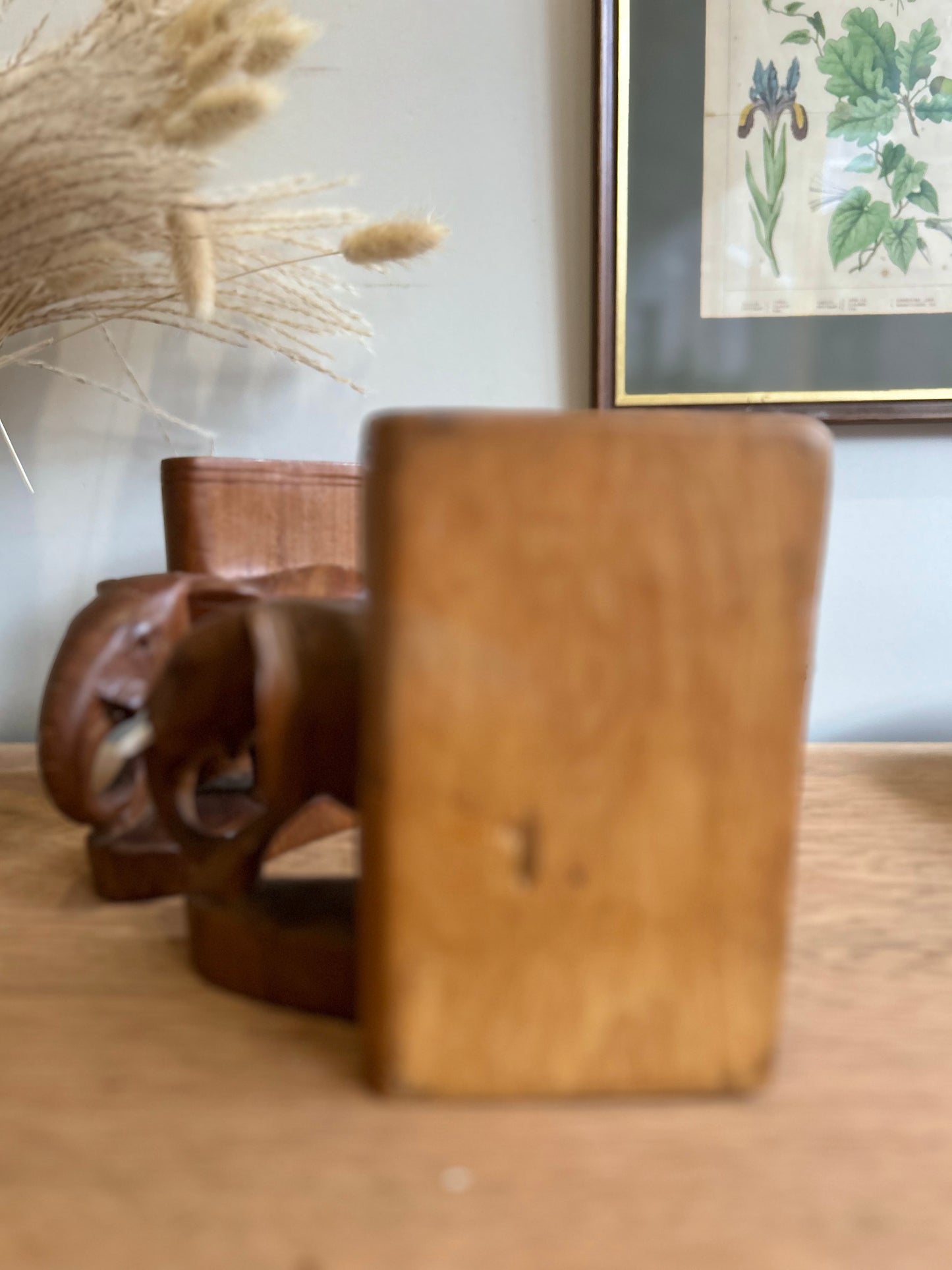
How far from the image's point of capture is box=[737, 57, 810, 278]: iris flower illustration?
29.7 inches

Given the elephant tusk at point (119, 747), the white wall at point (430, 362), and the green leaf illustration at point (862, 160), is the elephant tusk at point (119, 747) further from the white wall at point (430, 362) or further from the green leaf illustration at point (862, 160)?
the green leaf illustration at point (862, 160)

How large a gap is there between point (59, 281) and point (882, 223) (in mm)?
666

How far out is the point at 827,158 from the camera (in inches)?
30.3

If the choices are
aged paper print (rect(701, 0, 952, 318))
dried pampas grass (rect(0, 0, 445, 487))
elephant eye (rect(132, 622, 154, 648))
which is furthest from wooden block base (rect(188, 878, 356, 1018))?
aged paper print (rect(701, 0, 952, 318))

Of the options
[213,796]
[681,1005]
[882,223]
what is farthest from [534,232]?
[681,1005]

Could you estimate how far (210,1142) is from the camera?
1.01 ft

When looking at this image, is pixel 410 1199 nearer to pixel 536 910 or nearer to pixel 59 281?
→ pixel 536 910

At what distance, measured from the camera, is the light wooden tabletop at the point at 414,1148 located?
27cm

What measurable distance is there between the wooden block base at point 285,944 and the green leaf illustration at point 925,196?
747mm

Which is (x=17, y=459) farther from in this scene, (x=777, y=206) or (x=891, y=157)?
(x=891, y=157)

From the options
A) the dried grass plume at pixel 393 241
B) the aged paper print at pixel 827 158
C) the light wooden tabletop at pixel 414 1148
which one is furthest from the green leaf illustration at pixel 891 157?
the light wooden tabletop at pixel 414 1148

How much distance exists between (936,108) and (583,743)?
2.46 ft

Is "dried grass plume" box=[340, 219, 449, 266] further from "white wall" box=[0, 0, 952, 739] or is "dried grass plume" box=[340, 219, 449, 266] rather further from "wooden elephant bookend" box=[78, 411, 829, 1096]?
"wooden elephant bookend" box=[78, 411, 829, 1096]

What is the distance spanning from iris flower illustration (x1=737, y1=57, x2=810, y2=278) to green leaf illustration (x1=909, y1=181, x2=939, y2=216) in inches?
4.3
